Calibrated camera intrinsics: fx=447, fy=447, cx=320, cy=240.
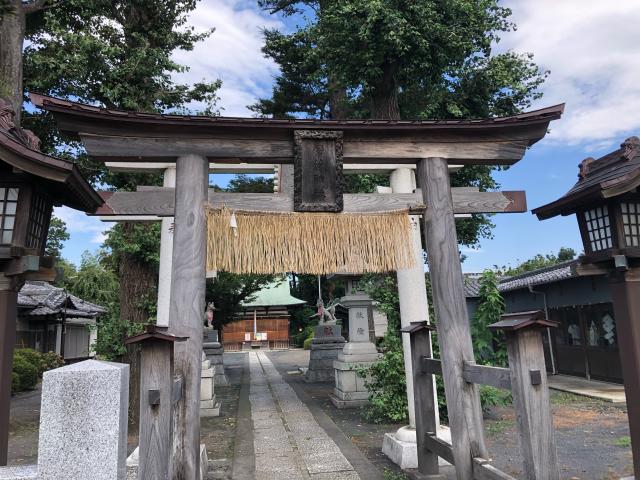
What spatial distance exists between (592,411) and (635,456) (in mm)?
6381

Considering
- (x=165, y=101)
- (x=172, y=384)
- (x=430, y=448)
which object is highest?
(x=165, y=101)

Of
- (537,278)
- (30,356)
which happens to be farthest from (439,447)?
(30,356)

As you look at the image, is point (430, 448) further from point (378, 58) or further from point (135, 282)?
point (378, 58)

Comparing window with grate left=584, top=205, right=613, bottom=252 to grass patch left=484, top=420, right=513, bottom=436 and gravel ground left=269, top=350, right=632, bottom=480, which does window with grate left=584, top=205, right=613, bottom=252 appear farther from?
grass patch left=484, top=420, right=513, bottom=436

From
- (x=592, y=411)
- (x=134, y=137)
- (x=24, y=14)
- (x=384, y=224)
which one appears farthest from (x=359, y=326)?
(x=24, y=14)

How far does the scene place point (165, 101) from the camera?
11180mm

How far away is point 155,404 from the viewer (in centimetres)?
354

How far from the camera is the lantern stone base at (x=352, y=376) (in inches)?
451

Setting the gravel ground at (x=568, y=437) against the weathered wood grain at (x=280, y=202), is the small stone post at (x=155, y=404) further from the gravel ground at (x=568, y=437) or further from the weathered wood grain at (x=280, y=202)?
the gravel ground at (x=568, y=437)

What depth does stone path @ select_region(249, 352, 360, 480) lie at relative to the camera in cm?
621

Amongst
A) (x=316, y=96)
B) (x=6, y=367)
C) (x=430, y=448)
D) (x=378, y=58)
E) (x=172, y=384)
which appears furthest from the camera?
(x=316, y=96)

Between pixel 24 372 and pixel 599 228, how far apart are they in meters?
18.2

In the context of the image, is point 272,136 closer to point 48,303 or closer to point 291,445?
point 291,445

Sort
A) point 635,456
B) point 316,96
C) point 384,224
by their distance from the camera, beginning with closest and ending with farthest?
point 635,456, point 384,224, point 316,96
